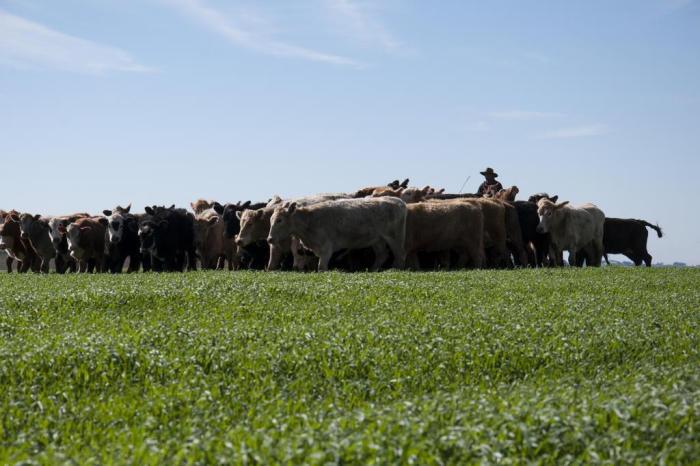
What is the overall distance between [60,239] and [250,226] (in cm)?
812

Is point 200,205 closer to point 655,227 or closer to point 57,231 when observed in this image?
point 57,231

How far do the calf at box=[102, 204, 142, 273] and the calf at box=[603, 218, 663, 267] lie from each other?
20343 mm

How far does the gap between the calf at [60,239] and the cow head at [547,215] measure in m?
16.0

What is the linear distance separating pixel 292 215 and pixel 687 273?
1071 cm

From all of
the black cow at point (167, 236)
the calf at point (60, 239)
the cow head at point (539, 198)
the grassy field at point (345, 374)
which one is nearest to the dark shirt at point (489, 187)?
the cow head at point (539, 198)

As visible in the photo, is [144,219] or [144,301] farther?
[144,219]

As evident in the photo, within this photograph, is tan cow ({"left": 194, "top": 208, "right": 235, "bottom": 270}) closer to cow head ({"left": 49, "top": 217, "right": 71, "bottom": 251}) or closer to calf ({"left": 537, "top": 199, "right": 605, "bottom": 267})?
cow head ({"left": 49, "top": 217, "right": 71, "bottom": 251})

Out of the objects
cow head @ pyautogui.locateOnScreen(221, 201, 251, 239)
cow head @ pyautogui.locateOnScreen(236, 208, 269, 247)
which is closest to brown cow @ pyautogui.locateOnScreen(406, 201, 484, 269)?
cow head @ pyautogui.locateOnScreen(236, 208, 269, 247)

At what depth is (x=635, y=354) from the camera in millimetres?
13719

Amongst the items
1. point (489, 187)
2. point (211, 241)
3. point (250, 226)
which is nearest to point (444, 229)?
point (250, 226)

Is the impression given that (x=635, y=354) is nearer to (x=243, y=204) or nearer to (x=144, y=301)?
(x=144, y=301)

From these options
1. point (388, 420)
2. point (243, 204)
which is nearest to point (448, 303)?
point (388, 420)

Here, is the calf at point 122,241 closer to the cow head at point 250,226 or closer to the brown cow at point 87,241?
the brown cow at point 87,241

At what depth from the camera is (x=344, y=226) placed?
90.1 feet
